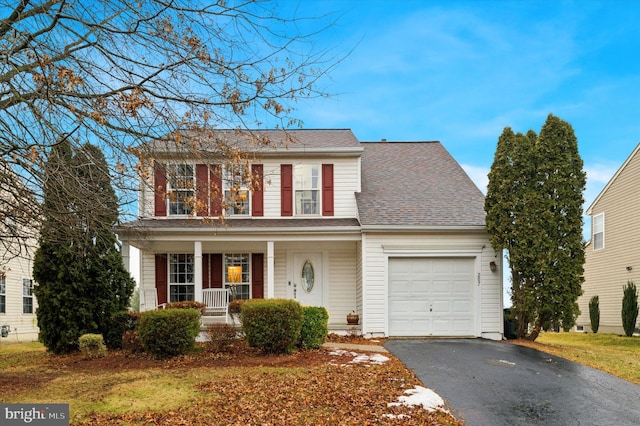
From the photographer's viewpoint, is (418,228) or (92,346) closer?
(92,346)

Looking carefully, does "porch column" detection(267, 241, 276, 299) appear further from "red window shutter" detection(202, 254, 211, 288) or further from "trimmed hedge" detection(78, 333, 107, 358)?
"trimmed hedge" detection(78, 333, 107, 358)

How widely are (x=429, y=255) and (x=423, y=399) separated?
7.74m

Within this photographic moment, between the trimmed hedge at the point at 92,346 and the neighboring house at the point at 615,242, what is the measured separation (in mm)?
18120

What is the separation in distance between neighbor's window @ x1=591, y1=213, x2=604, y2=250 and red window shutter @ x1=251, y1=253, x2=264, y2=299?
15.0m

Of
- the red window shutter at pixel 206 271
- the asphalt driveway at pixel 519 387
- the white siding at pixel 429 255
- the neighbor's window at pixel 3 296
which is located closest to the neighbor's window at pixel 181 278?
the red window shutter at pixel 206 271

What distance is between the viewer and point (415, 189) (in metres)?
18.0

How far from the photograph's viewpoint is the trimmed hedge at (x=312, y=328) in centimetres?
1262

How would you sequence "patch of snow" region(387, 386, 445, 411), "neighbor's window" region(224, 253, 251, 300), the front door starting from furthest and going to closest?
the front door, "neighbor's window" region(224, 253, 251, 300), "patch of snow" region(387, 386, 445, 411)

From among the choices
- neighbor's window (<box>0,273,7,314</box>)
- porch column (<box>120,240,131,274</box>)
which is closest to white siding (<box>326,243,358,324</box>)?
porch column (<box>120,240,131,274</box>)

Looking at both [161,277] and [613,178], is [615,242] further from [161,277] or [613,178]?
[161,277]

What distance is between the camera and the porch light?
56.2 feet

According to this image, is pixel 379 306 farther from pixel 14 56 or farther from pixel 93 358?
pixel 14 56

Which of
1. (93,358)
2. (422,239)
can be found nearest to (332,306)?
(422,239)

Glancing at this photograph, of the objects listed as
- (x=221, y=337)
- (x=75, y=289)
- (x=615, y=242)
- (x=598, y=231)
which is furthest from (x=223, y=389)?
(x=598, y=231)
